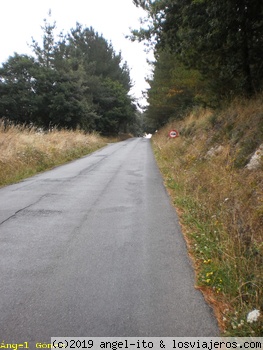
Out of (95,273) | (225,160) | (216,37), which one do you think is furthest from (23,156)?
(95,273)

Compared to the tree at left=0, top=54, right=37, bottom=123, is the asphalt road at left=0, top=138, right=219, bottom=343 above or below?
below

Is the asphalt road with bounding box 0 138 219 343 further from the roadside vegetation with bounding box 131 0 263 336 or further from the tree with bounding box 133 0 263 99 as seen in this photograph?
the tree with bounding box 133 0 263 99

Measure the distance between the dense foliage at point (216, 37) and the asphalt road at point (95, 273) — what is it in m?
5.58

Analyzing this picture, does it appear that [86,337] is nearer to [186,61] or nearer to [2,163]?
[2,163]

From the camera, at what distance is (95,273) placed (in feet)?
10.8

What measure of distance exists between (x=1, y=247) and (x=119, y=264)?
1.89 meters

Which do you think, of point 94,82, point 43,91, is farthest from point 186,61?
point 94,82

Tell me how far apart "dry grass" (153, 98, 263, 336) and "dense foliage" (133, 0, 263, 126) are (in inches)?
61.6

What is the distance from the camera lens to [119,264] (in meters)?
3.52

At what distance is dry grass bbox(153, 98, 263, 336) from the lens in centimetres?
267

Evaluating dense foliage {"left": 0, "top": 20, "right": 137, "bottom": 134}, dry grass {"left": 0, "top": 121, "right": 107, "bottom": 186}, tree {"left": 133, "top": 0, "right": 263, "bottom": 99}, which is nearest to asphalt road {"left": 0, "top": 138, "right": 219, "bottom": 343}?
dry grass {"left": 0, "top": 121, "right": 107, "bottom": 186}

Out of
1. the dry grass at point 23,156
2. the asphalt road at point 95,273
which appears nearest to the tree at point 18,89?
the dry grass at point 23,156

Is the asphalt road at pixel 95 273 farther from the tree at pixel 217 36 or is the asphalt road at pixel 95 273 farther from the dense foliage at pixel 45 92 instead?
the dense foliage at pixel 45 92

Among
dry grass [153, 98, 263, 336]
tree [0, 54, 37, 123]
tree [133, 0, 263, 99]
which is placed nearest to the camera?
dry grass [153, 98, 263, 336]
